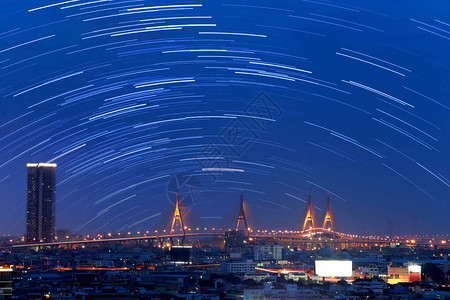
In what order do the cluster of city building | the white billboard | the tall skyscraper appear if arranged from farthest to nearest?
the tall skyscraper
the white billboard
the cluster of city building

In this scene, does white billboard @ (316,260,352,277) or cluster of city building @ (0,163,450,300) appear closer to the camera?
cluster of city building @ (0,163,450,300)

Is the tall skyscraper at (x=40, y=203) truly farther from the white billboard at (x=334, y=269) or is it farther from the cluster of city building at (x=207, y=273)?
the white billboard at (x=334, y=269)

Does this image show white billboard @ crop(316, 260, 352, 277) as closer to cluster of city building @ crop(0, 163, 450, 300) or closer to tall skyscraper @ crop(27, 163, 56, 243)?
cluster of city building @ crop(0, 163, 450, 300)

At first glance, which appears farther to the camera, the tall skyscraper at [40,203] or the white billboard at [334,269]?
the tall skyscraper at [40,203]

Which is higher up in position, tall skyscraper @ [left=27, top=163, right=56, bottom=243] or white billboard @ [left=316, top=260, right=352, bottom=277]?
tall skyscraper @ [left=27, top=163, right=56, bottom=243]

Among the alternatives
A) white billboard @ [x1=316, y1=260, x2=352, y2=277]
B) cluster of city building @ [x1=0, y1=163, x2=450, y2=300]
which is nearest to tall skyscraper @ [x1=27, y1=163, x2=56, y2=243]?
cluster of city building @ [x1=0, y1=163, x2=450, y2=300]

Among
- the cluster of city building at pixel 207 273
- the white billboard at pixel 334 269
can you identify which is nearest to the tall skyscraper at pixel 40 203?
the cluster of city building at pixel 207 273
